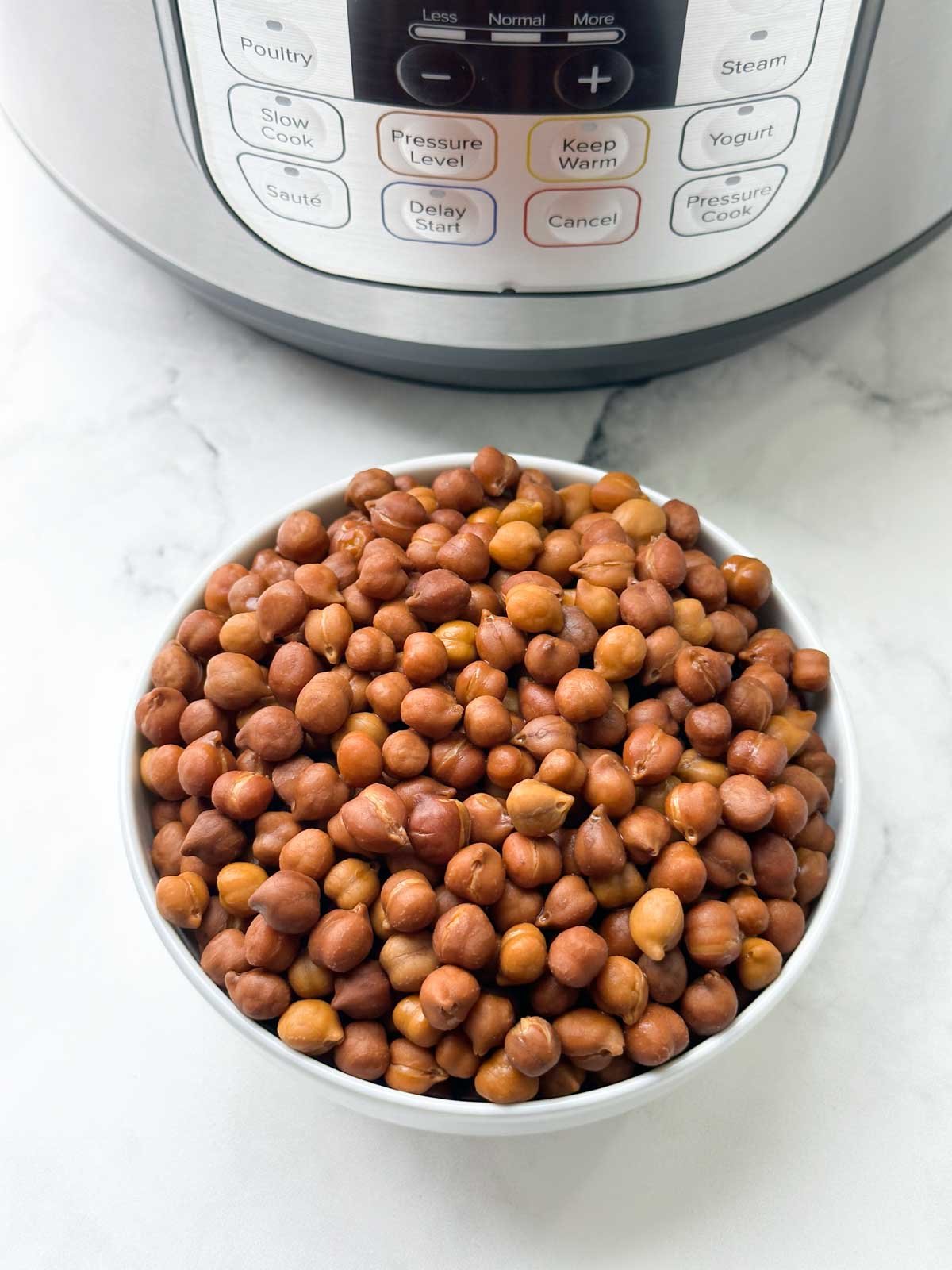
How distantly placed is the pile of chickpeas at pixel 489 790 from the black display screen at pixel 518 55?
0.20 metres

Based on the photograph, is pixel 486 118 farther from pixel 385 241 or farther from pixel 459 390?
pixel 459 390

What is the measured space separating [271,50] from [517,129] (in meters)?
0.12

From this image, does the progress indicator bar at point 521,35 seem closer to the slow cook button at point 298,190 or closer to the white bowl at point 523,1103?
the slow cook button at point 298,190

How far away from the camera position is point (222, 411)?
33.7 inches

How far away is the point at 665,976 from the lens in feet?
1.73

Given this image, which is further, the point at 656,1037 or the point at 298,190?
the point at 298,190

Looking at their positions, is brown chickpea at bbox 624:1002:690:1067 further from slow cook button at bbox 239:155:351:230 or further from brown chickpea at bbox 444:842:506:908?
slow cook button at bbox 239:155:351:230

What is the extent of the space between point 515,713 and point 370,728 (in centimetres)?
7

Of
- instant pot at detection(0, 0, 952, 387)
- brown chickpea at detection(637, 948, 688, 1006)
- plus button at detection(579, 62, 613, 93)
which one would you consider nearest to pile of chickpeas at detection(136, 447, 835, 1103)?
brown chickpea at detection(637, 948, 688, 1006)

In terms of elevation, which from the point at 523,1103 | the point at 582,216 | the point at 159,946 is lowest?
the point at 159,946

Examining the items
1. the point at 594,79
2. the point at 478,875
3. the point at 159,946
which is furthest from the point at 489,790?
the point at 594,79

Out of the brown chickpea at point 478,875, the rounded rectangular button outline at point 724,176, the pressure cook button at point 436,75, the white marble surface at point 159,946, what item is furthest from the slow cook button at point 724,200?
the brown chickpea at point 478,875

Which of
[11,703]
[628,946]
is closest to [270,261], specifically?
[11,703]

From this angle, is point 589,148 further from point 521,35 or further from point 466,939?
point 466,939
